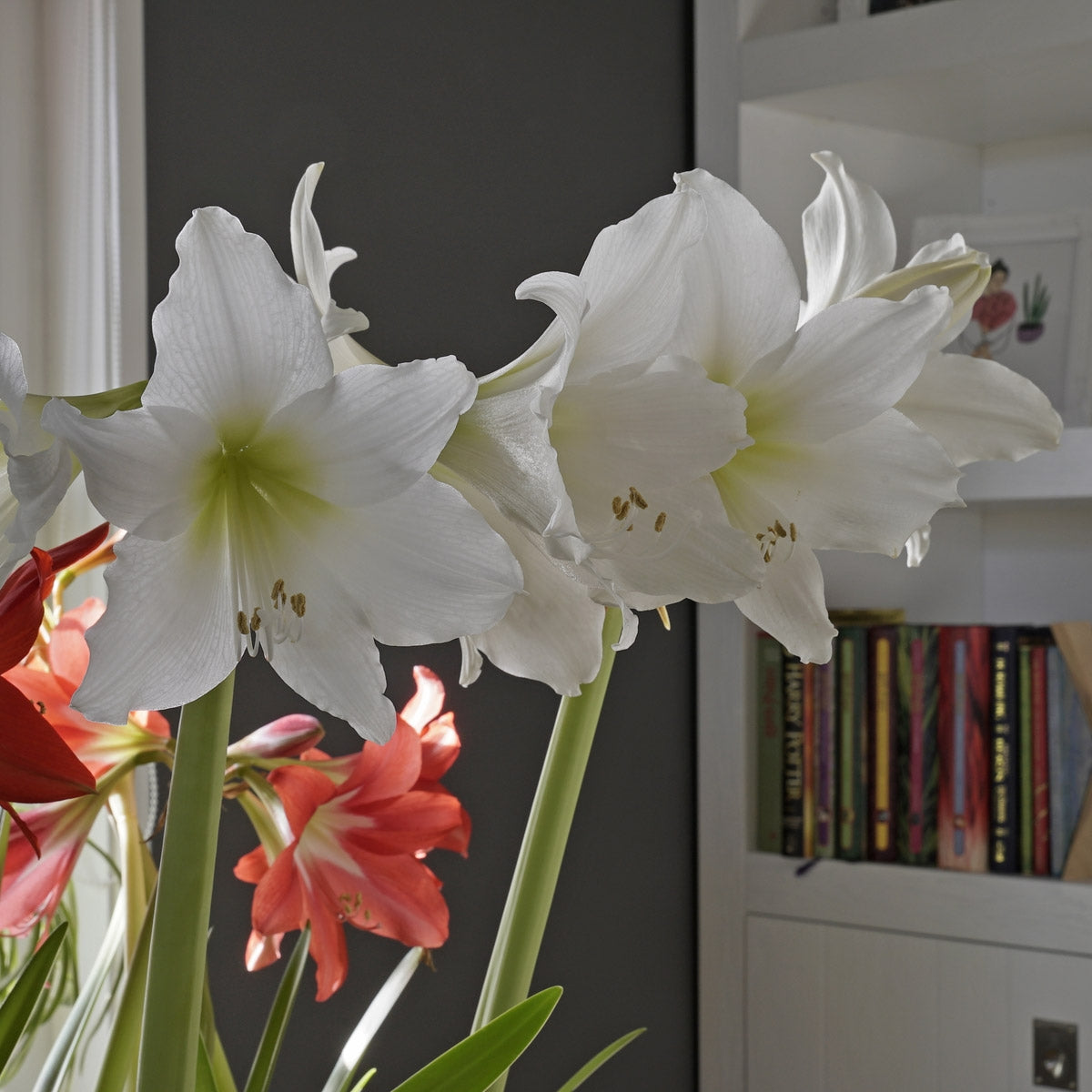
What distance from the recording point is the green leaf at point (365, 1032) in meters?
0.38

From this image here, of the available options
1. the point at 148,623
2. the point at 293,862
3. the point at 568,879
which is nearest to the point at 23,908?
the point at 293,862

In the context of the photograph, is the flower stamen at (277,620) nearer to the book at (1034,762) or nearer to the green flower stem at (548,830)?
the green flower stem at (548,830)

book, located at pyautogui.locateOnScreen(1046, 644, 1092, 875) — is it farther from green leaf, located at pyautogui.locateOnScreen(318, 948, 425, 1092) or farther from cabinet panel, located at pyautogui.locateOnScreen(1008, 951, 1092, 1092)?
green leaf, located at pyautogui.locateOnScreen(318, 948, 425, 1092)

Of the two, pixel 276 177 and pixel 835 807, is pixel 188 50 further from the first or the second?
pixel 835 807

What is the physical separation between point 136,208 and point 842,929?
121 centimetres

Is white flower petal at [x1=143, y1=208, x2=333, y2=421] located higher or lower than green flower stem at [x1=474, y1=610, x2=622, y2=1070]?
higher

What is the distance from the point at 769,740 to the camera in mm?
1659

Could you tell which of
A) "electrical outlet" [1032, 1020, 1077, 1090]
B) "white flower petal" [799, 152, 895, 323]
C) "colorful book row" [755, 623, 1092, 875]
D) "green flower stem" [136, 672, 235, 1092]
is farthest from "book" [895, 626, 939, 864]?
"green flower stem" [136, 672, 235, 1092]

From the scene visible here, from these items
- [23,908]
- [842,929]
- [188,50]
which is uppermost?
[188,50]

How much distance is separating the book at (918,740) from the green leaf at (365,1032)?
1215 millimetres

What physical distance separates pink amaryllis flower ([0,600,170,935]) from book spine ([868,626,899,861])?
4.29 ft

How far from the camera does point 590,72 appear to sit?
1.59 m

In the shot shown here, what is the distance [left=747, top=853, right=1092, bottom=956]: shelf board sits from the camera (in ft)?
4.82

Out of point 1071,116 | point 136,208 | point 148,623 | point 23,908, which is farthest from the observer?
point 1071,116
